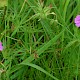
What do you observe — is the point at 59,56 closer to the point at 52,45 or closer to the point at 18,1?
the point at 52,45

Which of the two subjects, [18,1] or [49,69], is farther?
[18,1]

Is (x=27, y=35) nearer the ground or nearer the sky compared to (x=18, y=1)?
nearer the ground

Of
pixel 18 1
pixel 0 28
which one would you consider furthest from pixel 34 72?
pixel 18 1

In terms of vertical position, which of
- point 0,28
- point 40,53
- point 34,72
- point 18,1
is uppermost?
point 18,1

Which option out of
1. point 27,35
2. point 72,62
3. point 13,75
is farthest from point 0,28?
point 72,62

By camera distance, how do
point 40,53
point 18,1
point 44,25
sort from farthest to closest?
point 18,1
point 44,25
point 40,53

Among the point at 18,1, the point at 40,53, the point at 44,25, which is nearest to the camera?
the point at 40,53
